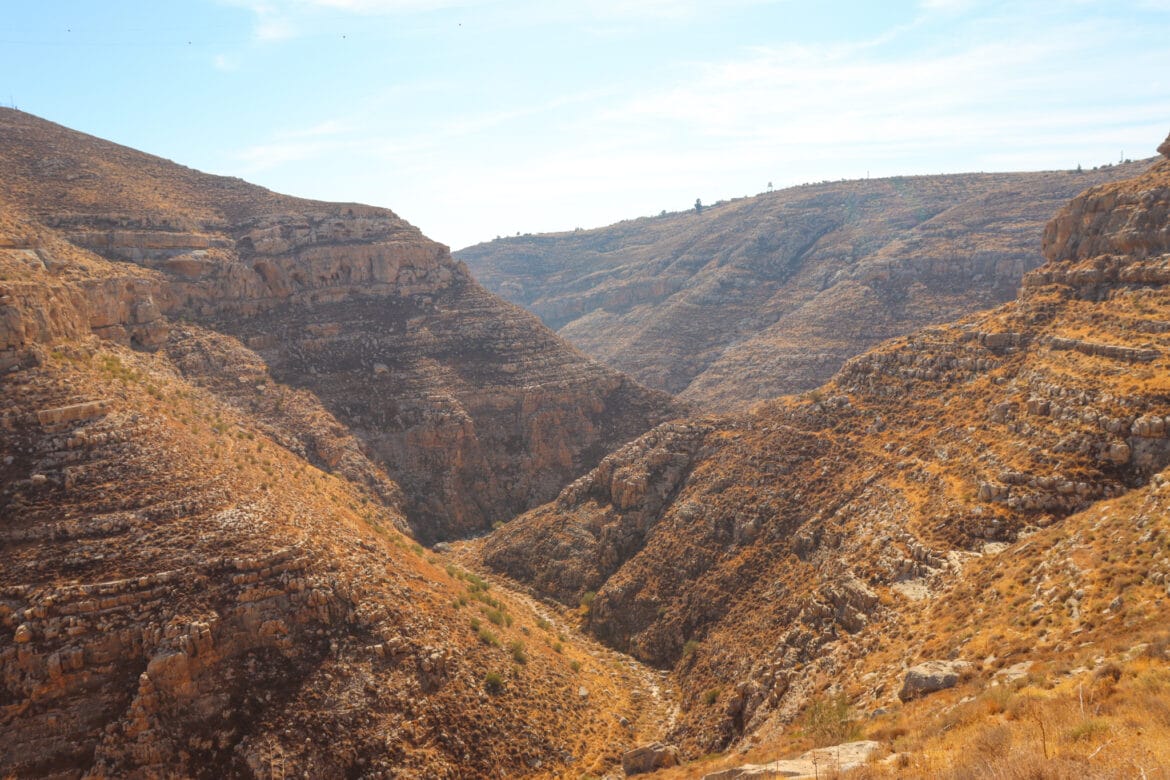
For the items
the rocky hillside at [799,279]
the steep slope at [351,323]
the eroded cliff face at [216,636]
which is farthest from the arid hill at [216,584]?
the rocky hillside at [799,279]

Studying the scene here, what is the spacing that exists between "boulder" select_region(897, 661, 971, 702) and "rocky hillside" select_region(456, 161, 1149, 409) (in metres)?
56.7

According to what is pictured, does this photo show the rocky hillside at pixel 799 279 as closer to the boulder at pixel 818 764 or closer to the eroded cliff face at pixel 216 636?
the eroded cliff face at pixel 216 636

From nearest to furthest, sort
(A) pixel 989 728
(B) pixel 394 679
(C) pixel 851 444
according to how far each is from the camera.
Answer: (A) pixel 989 728 → (B) pixel 394 679 → (C) pixel 851 444

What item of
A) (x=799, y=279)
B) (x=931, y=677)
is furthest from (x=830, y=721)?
(x=799, y=279)

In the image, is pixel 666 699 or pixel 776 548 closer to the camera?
pixel 666 699

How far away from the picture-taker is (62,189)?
159ft

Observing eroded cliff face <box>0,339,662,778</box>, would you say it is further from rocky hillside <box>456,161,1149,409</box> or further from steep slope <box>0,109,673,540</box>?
rocky hillside <box>456,161,1149,409</box>

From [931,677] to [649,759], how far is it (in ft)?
30.3

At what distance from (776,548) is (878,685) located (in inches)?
433

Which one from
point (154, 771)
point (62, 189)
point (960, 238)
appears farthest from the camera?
point (960, 238)

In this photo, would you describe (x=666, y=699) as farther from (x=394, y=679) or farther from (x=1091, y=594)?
(x=1091, y=594)

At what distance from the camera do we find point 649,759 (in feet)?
67.2

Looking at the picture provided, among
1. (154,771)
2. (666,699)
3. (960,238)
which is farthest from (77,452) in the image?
(960,238)

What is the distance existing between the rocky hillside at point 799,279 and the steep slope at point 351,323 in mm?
26344
